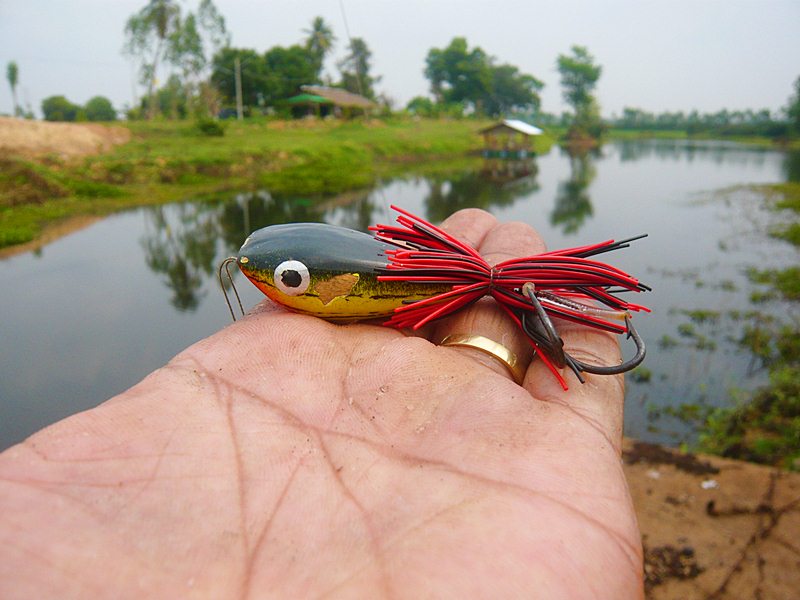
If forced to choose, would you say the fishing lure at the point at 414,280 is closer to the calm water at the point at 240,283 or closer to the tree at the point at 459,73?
the calm water at the point at 240,283

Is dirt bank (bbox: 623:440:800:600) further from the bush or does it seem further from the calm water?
the bush

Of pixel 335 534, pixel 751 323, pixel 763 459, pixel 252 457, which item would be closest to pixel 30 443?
pixel 252 457

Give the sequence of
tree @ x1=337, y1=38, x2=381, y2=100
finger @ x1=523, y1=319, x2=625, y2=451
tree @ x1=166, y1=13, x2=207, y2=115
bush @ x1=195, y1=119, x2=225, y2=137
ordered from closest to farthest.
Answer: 1. finger @ x1=523, y1=319, x2=625, y2=451
2. bush @ x1=195, y1=119, x2=225, y2=137
3. tree @ x1=166, y1=13, x2=207, y2=115
4. tree @ x1=337, y1=38, x2=381, y2=100

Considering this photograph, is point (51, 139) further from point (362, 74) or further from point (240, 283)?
point (362, 74)

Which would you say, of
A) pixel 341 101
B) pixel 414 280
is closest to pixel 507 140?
pixel 341 101

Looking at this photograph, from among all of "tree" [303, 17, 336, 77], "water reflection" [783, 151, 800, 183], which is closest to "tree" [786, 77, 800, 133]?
"water reflection" [783, 151, 800, 183]

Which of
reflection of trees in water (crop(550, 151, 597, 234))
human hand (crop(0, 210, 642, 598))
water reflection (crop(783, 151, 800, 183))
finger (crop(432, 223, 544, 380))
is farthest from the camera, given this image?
water reflection (crop(783, 151, 800, 183))
